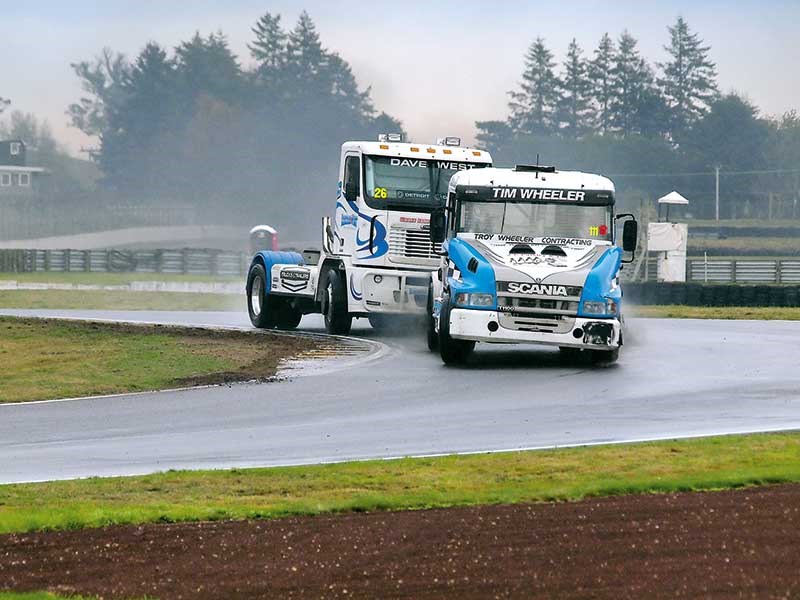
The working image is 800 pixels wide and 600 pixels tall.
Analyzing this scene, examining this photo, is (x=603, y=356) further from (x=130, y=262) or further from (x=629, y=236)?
(x=130, y=262)

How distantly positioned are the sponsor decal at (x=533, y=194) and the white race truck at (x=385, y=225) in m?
3.16

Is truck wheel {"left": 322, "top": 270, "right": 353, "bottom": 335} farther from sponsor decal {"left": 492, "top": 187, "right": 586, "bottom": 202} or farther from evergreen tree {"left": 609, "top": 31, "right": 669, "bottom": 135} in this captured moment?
evergreen tree {"left": 609, "top": 31, "right": 669, "bottom": 135}

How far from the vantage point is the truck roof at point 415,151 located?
83.5 feet

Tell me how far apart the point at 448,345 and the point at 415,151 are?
538 centimetres

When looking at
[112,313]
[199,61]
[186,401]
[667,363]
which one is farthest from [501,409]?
[199,61]

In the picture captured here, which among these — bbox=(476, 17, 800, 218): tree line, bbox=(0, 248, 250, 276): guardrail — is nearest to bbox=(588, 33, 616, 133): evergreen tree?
bbox=(476, 17, 800, 218): tree line

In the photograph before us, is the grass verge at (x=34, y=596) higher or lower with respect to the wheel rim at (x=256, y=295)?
lower

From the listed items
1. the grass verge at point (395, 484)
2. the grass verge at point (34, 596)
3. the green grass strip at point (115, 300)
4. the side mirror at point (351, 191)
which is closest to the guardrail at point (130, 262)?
the green grass strip at point (115, 300)

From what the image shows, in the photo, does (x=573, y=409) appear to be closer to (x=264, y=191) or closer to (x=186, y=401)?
(x=186, y=401)

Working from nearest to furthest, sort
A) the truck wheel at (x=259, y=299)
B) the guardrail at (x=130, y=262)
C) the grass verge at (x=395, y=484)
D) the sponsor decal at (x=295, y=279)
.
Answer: the grass verge at (x=395, y=484), the sponsor decal at (x=295, y=279), the truck wheel at (x=259, y=299), the guardrail at (x=130, y=262)

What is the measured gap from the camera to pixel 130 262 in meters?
65.4

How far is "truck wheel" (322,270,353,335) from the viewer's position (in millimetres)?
26000

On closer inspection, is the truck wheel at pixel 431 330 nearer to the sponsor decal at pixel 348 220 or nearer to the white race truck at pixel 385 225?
the white race truck at pixel 385 225

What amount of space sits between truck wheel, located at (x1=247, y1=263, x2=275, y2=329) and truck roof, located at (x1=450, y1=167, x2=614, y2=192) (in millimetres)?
7793
